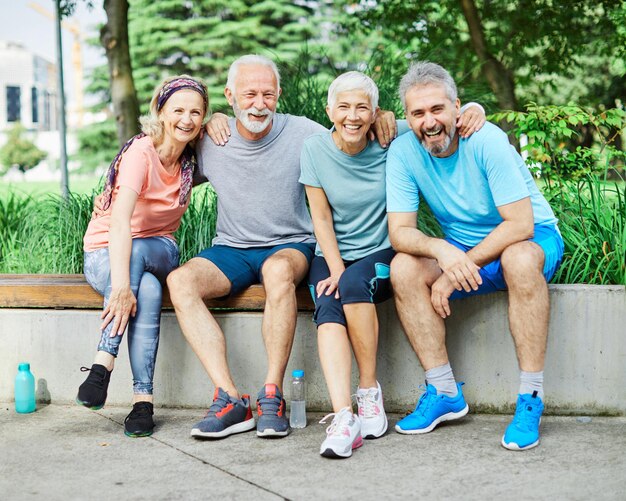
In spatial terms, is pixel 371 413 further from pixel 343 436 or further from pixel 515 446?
pixel 515 446

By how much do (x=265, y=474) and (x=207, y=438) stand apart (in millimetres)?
531

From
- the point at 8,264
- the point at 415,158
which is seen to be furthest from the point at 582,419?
the point at 8,264

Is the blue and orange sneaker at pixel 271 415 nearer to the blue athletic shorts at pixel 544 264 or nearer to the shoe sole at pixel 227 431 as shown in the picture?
the shoe sole at pixel 227 431

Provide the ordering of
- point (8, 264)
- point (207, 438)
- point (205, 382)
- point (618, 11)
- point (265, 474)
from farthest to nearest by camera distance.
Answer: point (618, 11)
point (8, 264)
point (205, 382)
point (207, 438)
point (265, 474)

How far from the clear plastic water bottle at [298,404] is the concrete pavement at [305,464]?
0.18 ft

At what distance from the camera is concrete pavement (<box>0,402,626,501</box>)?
2918 millimetres

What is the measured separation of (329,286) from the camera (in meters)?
3.63

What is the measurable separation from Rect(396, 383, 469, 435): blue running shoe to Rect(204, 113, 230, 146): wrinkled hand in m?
1.53

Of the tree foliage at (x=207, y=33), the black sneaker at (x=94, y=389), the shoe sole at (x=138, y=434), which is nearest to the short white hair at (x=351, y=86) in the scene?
the black sneaker at (x=94, y=389)

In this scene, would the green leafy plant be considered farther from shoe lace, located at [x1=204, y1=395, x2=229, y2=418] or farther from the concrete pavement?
shoe lace, located at [x1=204, y1=395, x2=229, y2=418]

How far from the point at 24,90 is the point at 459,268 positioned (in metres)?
61.2

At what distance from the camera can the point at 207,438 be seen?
3.56 metres

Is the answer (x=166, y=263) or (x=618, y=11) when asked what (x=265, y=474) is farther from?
(x=618, y=11)

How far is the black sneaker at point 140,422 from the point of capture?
143 inches
